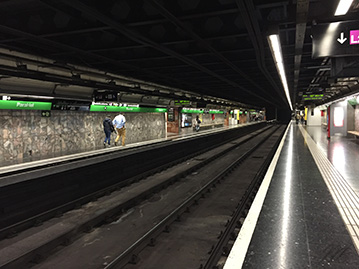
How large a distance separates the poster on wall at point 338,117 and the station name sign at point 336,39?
1528 cm

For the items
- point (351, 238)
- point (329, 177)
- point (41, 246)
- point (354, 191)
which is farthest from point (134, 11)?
point (329, 177)

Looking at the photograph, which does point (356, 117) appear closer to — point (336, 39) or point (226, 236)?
point (336, 39)

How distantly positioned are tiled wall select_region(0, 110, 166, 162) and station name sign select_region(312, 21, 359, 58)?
1022cm

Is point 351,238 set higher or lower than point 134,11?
lower

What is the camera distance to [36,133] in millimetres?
11047

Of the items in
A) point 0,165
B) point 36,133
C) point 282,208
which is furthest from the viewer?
point 36,133

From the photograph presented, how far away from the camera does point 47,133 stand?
1154 cm

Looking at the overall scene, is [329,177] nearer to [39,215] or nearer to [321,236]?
[321,236]

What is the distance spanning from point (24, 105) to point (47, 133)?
69.3 inches

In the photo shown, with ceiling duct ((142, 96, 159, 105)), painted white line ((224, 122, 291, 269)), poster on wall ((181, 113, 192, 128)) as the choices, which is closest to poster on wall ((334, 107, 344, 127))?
ceiling duct ((142, 96, 159, 105))

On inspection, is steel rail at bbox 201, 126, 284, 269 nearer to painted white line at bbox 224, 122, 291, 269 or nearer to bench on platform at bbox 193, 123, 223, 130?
painted white line at bbox 224, 122, 291, 269

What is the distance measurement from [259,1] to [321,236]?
3694 mm

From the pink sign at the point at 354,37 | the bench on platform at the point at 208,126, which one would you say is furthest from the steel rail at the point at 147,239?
the bench on platform at the point at 208,126

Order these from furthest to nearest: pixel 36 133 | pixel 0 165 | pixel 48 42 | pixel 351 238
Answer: pixel 36 133
pixel 0 165
pixel 48 42
pixel 351 238
